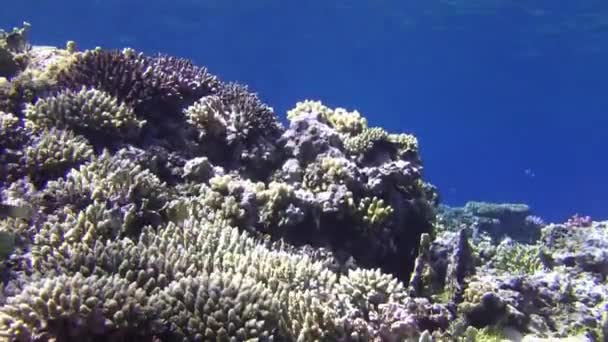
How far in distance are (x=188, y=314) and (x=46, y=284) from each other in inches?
40.9

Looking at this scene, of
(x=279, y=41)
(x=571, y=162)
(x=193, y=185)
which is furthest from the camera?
(x=571, y=162)

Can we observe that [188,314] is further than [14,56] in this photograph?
No

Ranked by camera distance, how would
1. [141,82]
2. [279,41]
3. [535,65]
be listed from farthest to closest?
[279,41]
[535,65]
[141,82]

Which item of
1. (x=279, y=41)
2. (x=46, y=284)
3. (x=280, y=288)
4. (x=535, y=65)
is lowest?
(x=46, y=284)

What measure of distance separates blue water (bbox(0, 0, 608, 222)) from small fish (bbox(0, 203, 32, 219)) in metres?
45.5

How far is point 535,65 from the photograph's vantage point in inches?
2788

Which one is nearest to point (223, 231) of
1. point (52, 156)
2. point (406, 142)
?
point (52, 156)

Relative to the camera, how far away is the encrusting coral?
385cm

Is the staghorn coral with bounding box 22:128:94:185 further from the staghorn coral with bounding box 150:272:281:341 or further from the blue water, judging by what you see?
the blue water

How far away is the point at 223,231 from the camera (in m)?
5.34

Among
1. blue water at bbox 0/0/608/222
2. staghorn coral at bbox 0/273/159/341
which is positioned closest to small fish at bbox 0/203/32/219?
staghorn coral at bbox 0/273/159/341

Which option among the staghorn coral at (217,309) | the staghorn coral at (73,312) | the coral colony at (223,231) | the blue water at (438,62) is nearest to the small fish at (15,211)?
the coral colony at (223,231)

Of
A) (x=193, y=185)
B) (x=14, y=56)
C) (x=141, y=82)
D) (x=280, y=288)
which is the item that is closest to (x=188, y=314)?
(x=280, y=288)

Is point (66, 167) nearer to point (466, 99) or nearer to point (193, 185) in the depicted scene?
point (193, 185)
